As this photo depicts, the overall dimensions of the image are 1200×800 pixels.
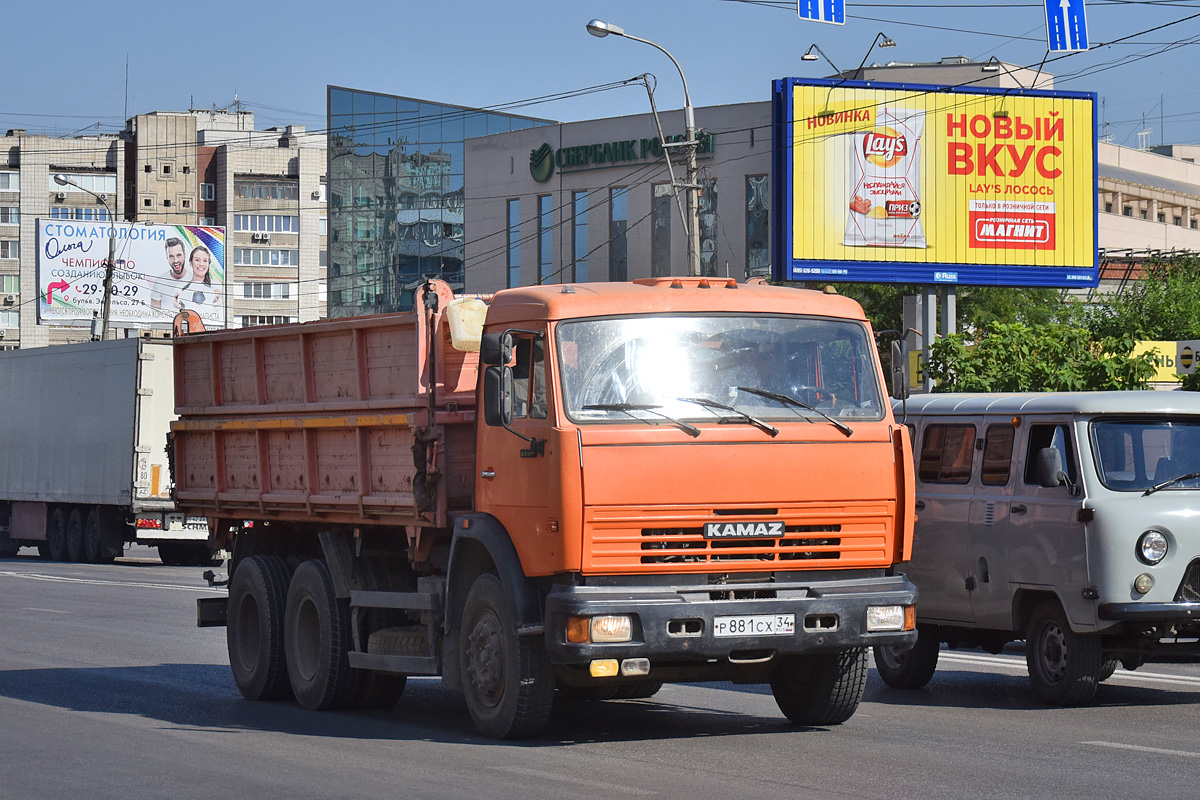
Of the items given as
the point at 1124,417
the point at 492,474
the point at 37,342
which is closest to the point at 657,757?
the point at 492,474

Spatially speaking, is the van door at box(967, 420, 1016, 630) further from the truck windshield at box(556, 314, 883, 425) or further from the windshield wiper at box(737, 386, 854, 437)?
the windshield wiper at box(737, 386, 854, 437)

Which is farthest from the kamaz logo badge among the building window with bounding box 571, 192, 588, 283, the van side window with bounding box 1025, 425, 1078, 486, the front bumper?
the building window with bounding box 571, 192, 588, 283

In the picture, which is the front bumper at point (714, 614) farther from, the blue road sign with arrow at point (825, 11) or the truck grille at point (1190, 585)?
the blue road sign with arrow at point (825, 11)

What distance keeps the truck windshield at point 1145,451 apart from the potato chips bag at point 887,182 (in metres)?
23.7

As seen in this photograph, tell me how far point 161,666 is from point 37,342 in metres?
109

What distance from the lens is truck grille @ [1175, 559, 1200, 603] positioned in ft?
37.0

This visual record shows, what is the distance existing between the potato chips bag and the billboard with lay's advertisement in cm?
2

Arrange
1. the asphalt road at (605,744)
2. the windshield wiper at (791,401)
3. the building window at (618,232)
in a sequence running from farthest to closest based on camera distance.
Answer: the building window at (618,232) → the windshield wiper at (791,401) → the asphalt road at (605,744)

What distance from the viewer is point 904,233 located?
1403 inches

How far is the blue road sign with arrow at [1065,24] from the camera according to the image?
68.3ft

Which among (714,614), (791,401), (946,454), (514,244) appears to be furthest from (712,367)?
(514,244)

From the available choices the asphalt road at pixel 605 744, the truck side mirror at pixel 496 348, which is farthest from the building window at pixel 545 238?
the truck side mirror at pixel 496 348

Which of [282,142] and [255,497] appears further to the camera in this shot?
[282,142]

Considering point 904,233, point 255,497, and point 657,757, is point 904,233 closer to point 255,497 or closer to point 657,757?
point 255,497
